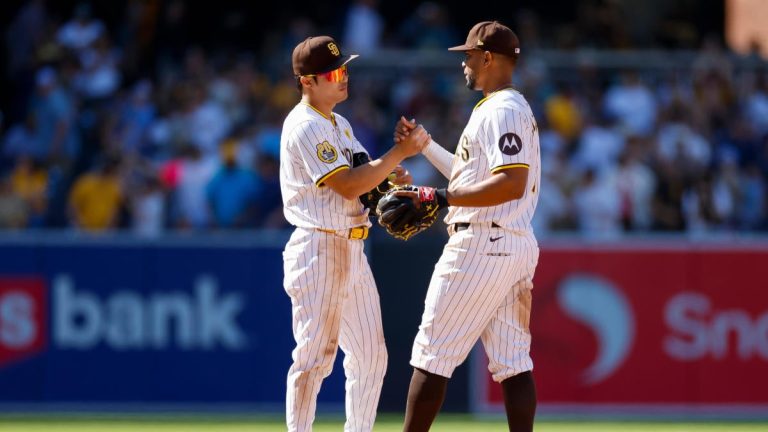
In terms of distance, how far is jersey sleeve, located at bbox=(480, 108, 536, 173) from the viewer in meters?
6.38

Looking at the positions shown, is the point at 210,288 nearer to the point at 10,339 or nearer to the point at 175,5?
the point at 10,339

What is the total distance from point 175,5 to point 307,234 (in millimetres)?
10042

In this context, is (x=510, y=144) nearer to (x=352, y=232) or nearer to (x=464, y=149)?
(x=464, y=149)

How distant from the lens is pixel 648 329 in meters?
10.5

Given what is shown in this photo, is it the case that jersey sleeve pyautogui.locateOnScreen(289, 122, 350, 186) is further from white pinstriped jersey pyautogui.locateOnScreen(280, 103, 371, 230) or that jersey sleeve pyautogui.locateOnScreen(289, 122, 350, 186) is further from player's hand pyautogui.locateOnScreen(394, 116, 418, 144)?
player's hand pyautogui.locateOnScreen(394, 116, 418, 144)

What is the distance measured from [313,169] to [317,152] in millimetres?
89

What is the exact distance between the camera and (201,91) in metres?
14.1

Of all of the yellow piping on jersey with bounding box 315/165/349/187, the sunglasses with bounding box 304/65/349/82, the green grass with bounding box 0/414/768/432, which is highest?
the sunglasses with bounding box 304/65/349/82

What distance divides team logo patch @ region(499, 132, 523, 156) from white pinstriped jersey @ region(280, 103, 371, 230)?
836mm

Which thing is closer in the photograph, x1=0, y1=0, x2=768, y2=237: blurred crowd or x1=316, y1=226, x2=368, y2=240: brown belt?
x1=316, y1=226, x2=368, y2=240: brown belt

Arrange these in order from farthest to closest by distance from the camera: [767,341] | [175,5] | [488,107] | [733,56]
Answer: [175,5]
[733,56]
[767,341]
[488,107]

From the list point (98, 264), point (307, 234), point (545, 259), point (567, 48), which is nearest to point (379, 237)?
point (545, 259)

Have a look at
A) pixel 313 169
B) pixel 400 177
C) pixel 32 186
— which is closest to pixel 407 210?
pixel 313 169

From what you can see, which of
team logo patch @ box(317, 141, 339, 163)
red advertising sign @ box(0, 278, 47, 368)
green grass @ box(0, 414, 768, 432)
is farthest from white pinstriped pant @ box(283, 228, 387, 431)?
red advertising sign @ box(0, 278, 47, 368)
